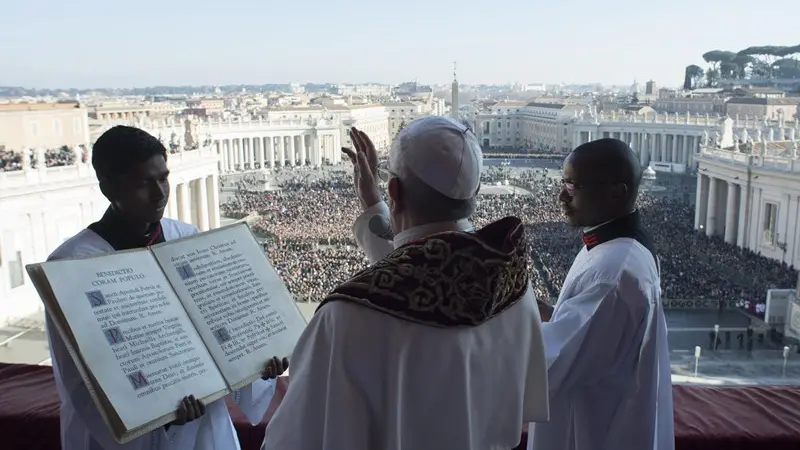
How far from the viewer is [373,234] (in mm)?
1670

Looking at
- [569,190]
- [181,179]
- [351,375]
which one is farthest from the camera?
[181,179]

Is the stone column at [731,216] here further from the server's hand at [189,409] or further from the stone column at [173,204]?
the server's hand at [189,409]

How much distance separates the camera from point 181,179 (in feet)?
53.6

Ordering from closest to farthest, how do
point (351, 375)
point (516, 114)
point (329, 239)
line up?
point (351, 375) < point (329, 239) < point (516, 114)

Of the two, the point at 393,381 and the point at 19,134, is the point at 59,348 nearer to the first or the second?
the point at 393,381

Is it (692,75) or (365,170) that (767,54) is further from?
(365,170)

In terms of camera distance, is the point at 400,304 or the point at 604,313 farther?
the point at 604,313

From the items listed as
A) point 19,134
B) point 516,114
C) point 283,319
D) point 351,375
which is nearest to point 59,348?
point 283,319

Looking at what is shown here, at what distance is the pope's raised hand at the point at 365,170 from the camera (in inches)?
66.1

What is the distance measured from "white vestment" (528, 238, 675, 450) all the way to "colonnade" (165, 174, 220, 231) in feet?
48.6

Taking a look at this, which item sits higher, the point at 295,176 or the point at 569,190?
the point at 569,190

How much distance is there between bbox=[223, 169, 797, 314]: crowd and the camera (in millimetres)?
10633

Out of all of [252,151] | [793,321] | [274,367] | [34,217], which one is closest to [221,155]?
[252,151]

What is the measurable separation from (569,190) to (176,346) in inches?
45.0
